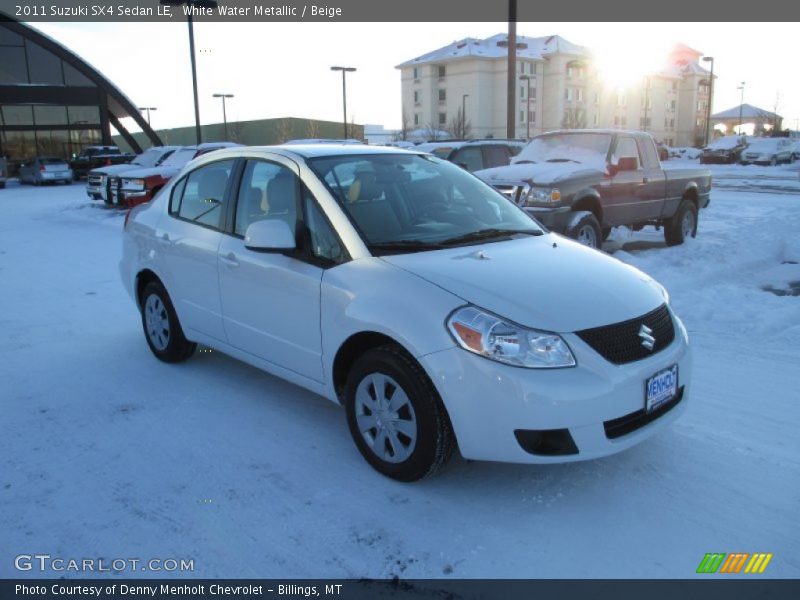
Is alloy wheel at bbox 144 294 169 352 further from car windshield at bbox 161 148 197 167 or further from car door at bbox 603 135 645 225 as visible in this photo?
car windshield at bbox 161 148 197 167

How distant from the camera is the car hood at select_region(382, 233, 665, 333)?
10.4 feet

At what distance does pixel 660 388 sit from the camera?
11.0 feet

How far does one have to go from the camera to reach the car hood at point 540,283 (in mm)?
3174

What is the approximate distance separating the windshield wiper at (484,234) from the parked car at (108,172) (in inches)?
554

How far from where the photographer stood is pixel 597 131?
9797 millimetres

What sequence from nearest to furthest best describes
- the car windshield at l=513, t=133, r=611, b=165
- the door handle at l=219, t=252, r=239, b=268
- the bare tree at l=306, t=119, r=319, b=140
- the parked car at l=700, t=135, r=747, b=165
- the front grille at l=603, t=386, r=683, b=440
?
the front grille at l=603, t=386, r=683, b=440 → the door handle at l=219, t=252, r=239, b=268 → the car windshield at l=513, t=133, r=611, b=165 → the parked car at l=700, t=135, r=747, b=165 → the bare tree at l=306, t=119, r=319, b=140

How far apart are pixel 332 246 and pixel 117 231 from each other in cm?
1152

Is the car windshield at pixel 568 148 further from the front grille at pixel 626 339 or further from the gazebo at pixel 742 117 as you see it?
the gazebo at pixel 742 117

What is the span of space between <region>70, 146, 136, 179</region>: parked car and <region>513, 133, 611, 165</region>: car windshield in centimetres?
2664

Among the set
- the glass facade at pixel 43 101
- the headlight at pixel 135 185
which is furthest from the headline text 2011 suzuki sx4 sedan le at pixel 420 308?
the glass facade at pixel 43 101

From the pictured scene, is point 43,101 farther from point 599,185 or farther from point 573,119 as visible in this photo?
point 573,119

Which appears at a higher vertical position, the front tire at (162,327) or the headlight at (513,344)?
the headlight at (513,344)
